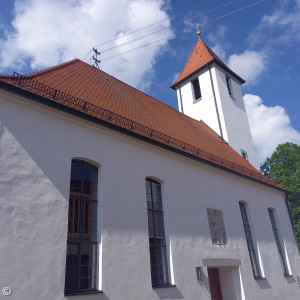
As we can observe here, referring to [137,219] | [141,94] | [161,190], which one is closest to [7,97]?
[137,219]

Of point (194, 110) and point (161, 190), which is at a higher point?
point (194, 110)

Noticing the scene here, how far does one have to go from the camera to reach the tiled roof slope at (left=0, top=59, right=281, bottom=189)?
828 centimetres

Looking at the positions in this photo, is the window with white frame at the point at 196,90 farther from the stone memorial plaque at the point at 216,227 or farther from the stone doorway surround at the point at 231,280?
the stone doorway surround at the point at 231,280

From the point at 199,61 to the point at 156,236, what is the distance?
15.3 meters

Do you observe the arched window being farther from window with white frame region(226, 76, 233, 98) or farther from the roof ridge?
window with white frame region(226, 76, 233, 98)

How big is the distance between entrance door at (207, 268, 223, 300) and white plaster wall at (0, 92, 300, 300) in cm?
86

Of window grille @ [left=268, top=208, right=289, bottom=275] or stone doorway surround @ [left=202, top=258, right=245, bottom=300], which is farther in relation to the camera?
window grille @ [left=268, top=208, right=289, bottom=275]

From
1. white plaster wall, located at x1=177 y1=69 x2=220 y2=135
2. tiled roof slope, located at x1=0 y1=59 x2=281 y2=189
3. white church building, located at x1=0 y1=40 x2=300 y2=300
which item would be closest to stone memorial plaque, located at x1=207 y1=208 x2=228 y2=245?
white church building, located at x1=0 y1=40 x2=300 y2=300

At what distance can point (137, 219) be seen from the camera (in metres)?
8.02

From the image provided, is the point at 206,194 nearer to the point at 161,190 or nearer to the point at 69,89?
the point at 161,190

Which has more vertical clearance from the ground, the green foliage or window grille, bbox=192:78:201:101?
window grille, bbox=192:78:201:101

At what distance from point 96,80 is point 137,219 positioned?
Answer: 21.1 ft

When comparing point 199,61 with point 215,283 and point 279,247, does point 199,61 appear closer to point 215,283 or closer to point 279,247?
point 279,247

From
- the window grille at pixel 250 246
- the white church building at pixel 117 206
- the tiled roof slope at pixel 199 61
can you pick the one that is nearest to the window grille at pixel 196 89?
the tiled roof slope at pixel 199 61
